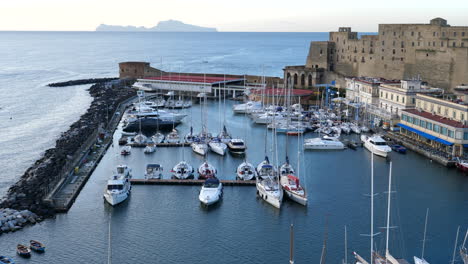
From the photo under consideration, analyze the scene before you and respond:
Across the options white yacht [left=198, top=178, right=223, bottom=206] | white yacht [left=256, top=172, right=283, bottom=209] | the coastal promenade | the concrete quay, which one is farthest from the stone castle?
white yacht [left=198, top=178, right=223, bottom=206]

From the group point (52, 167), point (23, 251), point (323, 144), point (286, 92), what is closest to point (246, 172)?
point (323, 144)

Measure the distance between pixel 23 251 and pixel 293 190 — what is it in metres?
12.1

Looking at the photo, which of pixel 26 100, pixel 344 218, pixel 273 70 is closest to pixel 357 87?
pixel 344 218

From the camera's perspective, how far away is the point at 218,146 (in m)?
36.5

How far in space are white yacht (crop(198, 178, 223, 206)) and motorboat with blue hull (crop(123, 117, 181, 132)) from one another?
56.3ft

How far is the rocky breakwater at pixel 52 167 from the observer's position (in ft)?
85.9

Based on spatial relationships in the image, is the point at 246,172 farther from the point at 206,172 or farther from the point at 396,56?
the point at 396,56

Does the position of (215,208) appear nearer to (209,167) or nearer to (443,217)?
(209,167)

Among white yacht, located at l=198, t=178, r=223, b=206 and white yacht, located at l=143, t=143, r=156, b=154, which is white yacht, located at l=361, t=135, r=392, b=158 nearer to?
white yacht, located at l=198, t=178, r=223, b=206

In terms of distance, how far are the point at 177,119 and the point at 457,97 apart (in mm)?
21647

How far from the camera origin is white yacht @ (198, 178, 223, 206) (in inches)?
1047

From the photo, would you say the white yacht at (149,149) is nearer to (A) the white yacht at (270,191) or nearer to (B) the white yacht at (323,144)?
(B) the white yacht at (323,144)

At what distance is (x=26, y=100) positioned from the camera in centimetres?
6650

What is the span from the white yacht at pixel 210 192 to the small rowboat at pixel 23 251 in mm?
8152
